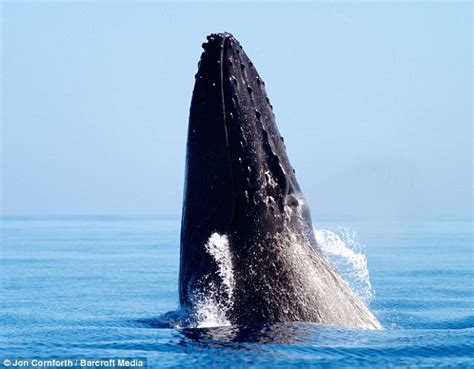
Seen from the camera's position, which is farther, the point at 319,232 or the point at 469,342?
the point at 319,232

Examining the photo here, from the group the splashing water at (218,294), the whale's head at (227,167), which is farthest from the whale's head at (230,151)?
the splashing water at (218,294)

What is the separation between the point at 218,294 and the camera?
8.05 m

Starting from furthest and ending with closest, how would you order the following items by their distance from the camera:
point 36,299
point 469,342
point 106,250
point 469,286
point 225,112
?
point 106,250, point 469,286, point 36,299, point 225,112, point 469,342

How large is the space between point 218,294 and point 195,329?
15.6 inches

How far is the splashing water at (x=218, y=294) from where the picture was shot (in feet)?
26.1

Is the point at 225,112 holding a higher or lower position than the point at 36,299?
higher

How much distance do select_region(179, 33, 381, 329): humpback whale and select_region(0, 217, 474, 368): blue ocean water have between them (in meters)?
0.32

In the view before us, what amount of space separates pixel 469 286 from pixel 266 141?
9.57 meters

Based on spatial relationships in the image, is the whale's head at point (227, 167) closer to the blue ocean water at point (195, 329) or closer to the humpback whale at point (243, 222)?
the humpback whale at point (243, 222)

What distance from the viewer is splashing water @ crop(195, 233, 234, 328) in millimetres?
7969

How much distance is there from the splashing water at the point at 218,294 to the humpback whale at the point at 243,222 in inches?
0.4

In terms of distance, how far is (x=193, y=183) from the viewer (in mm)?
8359

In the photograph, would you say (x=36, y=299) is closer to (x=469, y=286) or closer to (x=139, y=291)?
(x=139, y=291)

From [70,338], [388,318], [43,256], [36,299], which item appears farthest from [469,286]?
[43,256]
